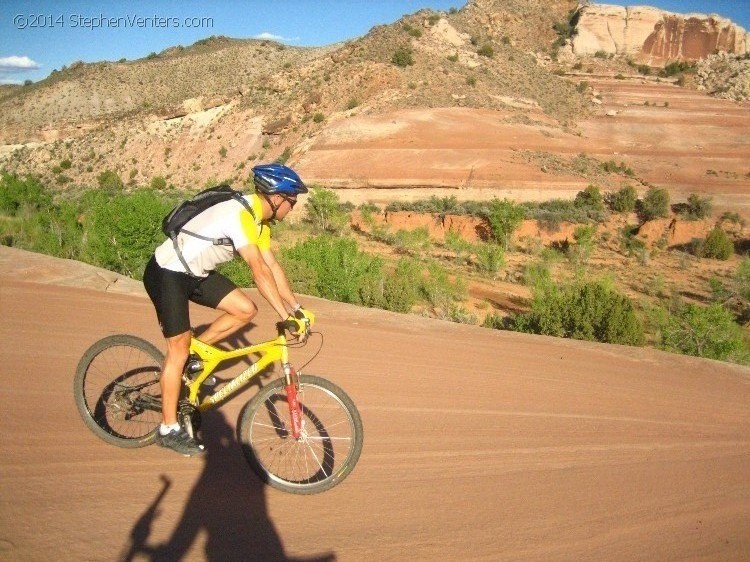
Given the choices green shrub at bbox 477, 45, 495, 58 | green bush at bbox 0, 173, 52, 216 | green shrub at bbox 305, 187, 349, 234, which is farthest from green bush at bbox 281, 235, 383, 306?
green shrub at bbox 477, 45, 495, 58

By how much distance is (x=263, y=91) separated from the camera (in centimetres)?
4659

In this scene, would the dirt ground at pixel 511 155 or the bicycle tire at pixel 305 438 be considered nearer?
the bicycle tire at pixel 305 438

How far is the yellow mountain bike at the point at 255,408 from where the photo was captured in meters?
3.18

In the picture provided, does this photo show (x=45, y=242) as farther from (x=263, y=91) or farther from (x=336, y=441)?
(x=263, y=91)

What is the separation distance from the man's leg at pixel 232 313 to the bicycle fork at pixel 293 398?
47 cm

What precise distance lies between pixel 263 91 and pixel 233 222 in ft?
153

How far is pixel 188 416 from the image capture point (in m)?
3.32

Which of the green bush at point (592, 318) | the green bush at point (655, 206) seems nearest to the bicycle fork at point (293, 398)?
the green bush at point (592, 318)

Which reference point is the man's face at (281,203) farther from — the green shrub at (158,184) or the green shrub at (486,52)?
the green shrub at (486,52)

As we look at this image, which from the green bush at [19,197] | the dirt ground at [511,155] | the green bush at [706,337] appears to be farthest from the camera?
the dirt ground at [511,155]

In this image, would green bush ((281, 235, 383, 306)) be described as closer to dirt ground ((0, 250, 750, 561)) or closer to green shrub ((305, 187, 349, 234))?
dirt ground ((0, 250, 750, 561))

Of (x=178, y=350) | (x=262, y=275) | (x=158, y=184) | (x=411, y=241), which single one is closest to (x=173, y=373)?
(x=178, y=350)

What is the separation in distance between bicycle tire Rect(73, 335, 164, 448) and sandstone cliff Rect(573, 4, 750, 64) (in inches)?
3114

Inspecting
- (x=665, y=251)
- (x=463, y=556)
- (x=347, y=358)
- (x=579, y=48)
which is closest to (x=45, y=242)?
(x=347, y=358)
